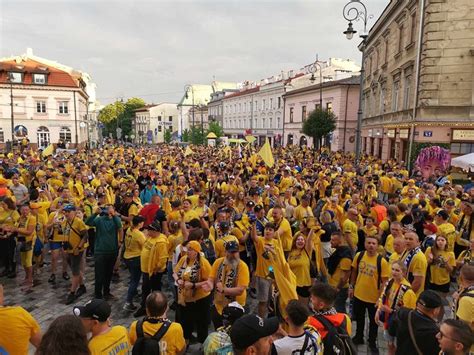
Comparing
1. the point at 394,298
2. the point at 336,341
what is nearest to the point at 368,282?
the point at 394,298

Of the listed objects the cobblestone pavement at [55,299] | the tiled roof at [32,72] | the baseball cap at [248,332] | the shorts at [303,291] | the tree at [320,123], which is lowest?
the cobblestone pavement at [55,299]

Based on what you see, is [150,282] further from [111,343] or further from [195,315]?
[111,343]

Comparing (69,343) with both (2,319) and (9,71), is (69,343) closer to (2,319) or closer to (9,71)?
(2,319)

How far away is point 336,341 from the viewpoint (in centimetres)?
305

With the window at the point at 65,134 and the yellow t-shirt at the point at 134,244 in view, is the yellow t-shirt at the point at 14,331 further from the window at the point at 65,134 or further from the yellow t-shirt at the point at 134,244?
the window at the point at 65,134

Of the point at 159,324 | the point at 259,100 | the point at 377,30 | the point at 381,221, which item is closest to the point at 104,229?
the point at 159,324

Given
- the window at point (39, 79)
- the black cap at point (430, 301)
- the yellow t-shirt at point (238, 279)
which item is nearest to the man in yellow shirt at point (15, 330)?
the yellow t-shirt at point (238, 279)

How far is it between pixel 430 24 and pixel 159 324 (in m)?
20.7

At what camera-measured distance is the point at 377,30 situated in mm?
29438

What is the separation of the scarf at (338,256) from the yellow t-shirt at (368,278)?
0.91ft

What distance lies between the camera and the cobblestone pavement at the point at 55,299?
5.85m

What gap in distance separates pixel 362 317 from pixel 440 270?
1570 mm

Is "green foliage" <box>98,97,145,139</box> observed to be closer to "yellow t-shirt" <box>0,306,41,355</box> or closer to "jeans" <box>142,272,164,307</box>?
"jeans" <box>142,272,164,307</box>

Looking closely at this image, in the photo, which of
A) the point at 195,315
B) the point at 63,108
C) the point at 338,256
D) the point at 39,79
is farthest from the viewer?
the point at 63,108
